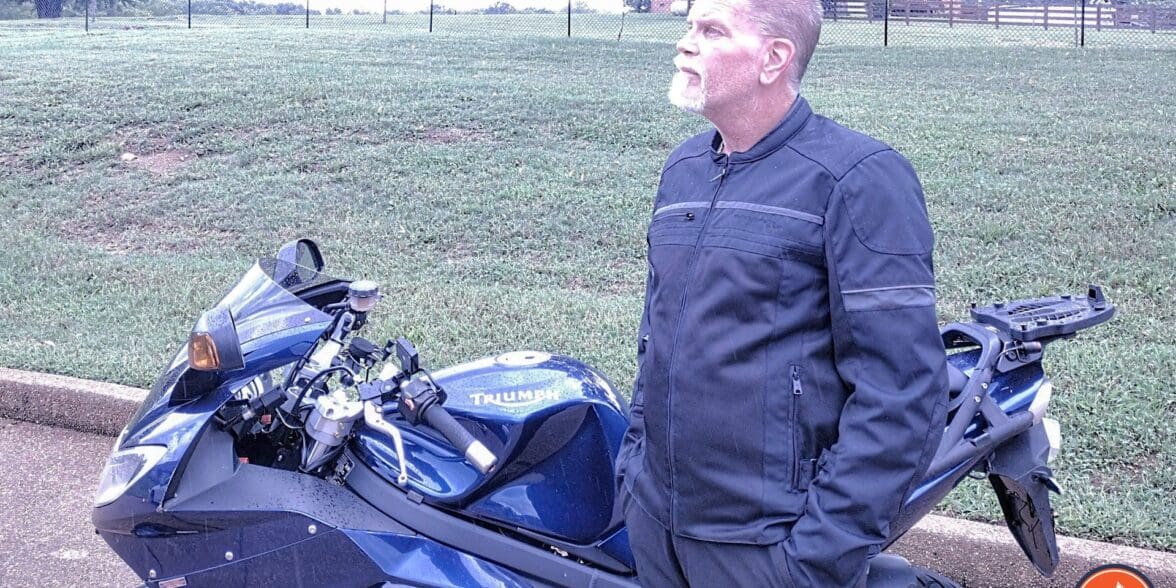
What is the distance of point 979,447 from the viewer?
2.49m

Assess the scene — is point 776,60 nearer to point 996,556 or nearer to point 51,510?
point 996,556

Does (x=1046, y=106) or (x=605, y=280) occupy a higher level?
(x=1046, y=106)

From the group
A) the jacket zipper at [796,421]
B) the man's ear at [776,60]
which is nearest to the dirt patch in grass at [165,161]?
the man's ear at [776,60]

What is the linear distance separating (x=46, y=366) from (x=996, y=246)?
16.3 ft

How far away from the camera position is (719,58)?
6.69ft

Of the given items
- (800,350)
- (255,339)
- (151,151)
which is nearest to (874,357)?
(800,350)

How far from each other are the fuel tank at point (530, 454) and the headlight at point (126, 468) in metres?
0.45

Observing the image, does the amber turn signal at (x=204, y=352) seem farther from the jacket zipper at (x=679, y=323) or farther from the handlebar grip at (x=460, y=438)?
the jacket zipper at (x=679, y=323)

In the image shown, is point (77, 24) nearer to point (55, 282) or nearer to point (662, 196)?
point (55, 282)

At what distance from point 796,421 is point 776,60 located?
63 centimetres

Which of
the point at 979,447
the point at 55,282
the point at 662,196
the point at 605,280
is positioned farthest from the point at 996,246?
the point at 55,282

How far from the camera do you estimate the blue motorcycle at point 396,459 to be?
2.47 meters

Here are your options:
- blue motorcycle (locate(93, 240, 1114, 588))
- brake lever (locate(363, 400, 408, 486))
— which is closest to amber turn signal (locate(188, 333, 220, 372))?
blue motorcycle (locate(93, 240, 1114, 588))

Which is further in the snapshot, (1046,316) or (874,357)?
(1046,316)
